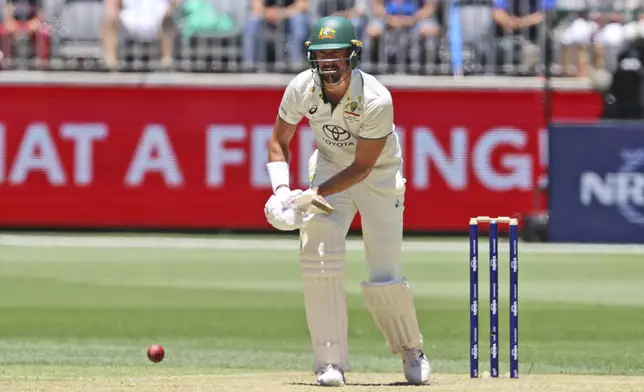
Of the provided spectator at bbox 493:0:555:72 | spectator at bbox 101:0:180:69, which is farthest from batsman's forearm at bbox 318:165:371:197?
spectator at bbox 493:0:555:72

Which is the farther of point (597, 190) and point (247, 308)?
point (597, 190)

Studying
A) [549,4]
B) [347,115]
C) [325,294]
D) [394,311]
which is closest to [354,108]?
[347,115]

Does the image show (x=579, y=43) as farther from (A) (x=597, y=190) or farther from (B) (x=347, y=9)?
(B) (x=347, y=9)

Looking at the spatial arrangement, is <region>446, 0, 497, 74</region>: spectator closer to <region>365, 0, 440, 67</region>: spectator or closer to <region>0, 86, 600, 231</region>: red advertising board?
<region>365, 0, 440, 67</region>: spectator

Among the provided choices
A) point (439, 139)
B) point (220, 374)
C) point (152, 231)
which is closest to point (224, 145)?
point (152, 231)

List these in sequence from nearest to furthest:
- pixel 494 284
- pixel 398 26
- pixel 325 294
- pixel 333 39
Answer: pixel 333 39, pixel 325 294, pixel 494 284, pixel 398 26

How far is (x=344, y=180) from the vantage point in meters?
7.16

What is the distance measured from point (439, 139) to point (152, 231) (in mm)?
3706

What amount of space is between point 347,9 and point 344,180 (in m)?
11.4

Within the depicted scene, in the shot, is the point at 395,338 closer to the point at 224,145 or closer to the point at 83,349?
the point at 83,349

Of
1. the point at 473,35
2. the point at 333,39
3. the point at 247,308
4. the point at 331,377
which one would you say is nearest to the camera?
the point at 333,39

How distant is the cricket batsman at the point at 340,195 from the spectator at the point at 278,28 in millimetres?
10769

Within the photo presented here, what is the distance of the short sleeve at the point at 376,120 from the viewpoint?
23.5 feet

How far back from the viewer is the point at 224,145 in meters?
18.3
